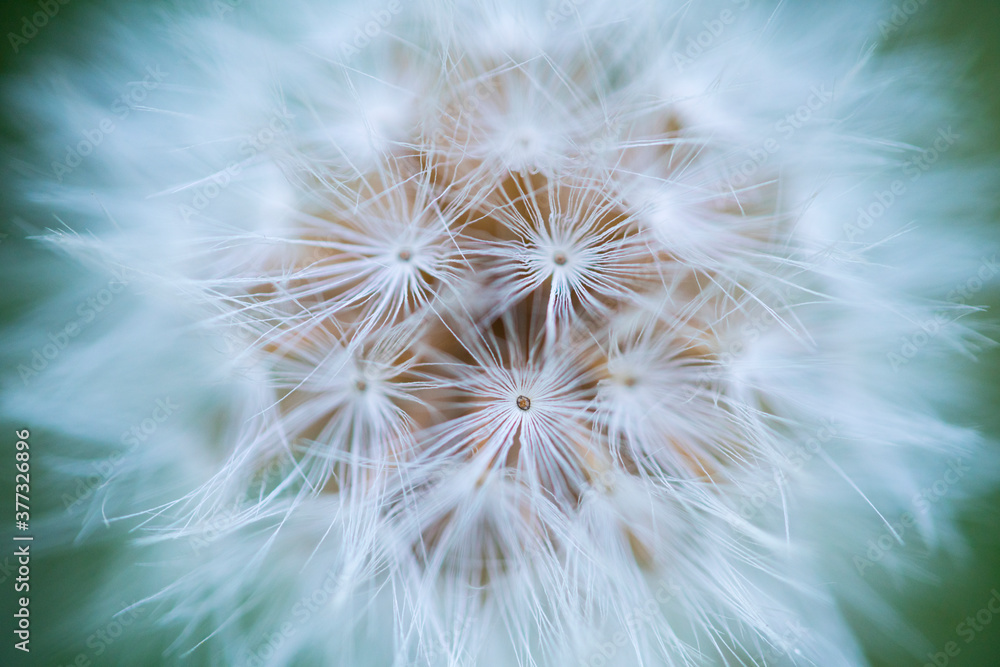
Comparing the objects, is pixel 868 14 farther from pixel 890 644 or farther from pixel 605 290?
pixel 890 644

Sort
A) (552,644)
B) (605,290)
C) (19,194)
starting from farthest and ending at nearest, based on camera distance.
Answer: (19,194), (552,644), (605,290)

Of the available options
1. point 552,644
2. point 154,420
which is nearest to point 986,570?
point 552,644

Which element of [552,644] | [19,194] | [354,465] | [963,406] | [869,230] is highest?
[19,194]

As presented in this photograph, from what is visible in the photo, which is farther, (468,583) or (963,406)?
(963,406)

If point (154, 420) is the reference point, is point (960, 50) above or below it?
above

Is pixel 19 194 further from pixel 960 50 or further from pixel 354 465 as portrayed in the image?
pixel 960 50

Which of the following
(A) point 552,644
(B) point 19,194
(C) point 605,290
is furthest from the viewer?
(B) point 19,194
